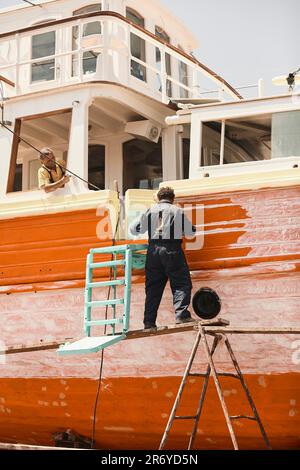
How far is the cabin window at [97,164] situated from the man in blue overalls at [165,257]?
3.03 metres

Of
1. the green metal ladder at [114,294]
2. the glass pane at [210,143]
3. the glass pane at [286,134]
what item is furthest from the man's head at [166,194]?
the glass pane at [210,143]

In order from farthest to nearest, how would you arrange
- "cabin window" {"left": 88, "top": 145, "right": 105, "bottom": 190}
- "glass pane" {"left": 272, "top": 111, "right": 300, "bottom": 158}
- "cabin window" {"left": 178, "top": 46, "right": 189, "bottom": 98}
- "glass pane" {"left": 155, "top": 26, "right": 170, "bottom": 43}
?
"cabin window" {"left": 178, "top": 46, "right": 189, "bottom": 98}
"glass pane" {"left": 155, "top": 26, "right": 170, "bottom": 43}
"cabin window" {"left": 88, "top": 145, "right": 105, "bottom": 190}
"glass pane" {"left": 272, "top": 111, "right": 300, "bottom": 158}

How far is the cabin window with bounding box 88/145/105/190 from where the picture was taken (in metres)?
9.86

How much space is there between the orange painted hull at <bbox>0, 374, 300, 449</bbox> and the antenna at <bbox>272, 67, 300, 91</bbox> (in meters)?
3.47

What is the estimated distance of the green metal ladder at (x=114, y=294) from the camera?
6301 millimetres

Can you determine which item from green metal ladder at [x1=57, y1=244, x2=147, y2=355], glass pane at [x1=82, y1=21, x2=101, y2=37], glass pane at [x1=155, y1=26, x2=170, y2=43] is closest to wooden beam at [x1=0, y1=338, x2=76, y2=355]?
green metal ladder at [x1=57, y1=244, x2=147, y2=355]

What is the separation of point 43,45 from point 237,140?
4.08m

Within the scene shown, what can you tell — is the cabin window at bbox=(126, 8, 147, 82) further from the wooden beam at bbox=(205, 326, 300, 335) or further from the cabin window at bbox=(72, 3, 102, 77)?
the wooden beam at bbox=(205, 326, 300, 335)

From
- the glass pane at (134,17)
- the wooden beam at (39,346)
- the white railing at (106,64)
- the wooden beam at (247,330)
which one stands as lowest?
the wooden beam at (39,346)

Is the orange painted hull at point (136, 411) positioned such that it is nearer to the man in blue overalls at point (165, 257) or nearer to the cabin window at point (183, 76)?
the man in blue overalls at point (165, 257)

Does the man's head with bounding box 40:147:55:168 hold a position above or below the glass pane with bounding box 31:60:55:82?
below

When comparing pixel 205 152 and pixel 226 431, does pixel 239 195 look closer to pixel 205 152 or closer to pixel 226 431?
pixel 205 152

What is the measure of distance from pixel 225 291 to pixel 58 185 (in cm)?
243

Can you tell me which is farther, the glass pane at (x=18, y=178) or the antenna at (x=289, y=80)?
the glass pane at (x=18, y=178)
